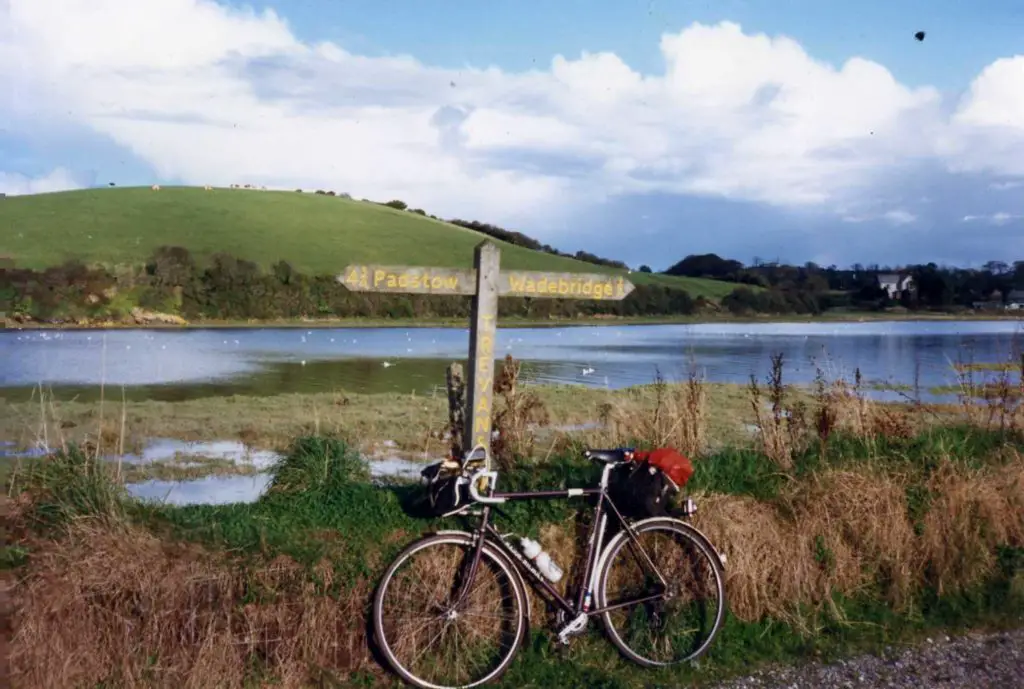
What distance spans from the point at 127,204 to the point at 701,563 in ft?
264

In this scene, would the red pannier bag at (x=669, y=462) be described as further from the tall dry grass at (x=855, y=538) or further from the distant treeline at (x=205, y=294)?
the distant treeline at (x=205, y=294)

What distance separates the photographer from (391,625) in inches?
226

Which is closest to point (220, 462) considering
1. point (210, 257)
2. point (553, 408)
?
point (553, 408)

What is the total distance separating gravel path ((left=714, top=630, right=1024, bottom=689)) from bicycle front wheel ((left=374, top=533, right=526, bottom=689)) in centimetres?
135

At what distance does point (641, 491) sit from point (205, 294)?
6630 cm

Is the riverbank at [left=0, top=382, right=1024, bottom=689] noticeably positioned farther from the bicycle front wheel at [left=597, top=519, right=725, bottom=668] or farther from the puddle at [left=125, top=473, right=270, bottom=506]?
the puddle at [left=125, top=473, right=270, bottom=506]

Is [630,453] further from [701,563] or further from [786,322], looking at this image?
[786,322]

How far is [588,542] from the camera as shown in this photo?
6.41 metres

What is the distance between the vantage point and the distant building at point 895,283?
6307 cm

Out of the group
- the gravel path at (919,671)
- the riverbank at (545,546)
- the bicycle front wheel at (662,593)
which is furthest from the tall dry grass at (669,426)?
the gravel path at (919,671)

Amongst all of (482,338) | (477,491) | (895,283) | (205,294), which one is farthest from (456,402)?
(895,283)

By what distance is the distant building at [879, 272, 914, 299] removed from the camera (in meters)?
63.1

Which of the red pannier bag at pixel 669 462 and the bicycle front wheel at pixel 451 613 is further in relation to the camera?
the red pannier bag at pixel 669 462

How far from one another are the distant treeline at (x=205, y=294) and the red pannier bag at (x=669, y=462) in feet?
181
